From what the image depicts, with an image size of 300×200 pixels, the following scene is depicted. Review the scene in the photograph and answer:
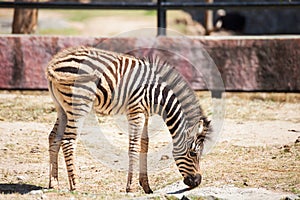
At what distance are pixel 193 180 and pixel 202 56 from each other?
412 centimetres

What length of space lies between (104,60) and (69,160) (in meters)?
1.02

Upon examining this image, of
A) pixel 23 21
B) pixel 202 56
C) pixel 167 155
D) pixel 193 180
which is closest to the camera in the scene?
pixel 193 180

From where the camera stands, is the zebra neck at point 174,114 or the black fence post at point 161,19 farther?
the black fence post at point 161,19

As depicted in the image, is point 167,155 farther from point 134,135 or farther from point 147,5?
point 147,5

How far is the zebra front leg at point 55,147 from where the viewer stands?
6684 millimetres

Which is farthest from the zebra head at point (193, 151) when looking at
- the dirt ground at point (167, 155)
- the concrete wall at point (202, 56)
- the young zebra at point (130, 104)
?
the concrete wall at point (202, 56)

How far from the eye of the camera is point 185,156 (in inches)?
263

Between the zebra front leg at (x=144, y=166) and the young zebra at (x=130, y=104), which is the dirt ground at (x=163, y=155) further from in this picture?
the young zebra at (x=130, y=104)

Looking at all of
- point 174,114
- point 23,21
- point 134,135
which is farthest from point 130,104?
point 23,21

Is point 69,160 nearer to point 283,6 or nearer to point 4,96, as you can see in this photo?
point 4,96

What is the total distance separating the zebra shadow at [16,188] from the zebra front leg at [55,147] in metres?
0.14

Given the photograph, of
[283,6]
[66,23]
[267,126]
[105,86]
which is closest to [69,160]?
[105,86]

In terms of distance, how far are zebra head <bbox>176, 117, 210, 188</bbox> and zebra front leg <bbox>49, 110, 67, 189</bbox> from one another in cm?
115

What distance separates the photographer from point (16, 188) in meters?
6.58
